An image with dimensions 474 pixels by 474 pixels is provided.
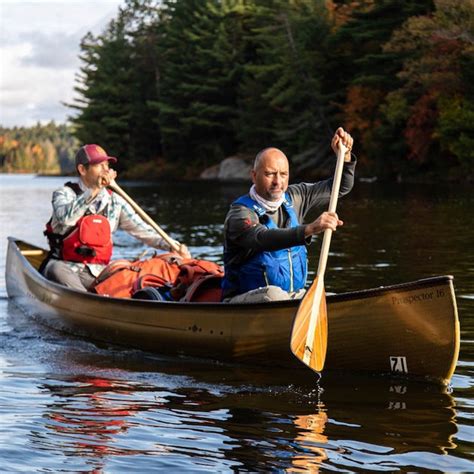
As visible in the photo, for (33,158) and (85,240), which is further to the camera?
(33,158)

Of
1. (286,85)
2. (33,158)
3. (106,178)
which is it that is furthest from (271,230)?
(33,158)

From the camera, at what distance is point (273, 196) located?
6.91m

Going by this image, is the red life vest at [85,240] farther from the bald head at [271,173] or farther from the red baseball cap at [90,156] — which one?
the bald head at [271,173]

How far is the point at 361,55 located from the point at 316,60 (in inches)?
94.4

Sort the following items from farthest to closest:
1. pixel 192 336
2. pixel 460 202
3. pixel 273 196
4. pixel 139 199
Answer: pixel 139 199 → pixel 460 202 → pixel 192 336 → pixel 273 196

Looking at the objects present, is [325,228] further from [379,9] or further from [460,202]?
[379,9]

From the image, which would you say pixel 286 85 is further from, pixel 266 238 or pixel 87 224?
pixel 266 238

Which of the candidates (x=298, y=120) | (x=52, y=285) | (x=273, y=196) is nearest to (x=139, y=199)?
(x=298, y=120)

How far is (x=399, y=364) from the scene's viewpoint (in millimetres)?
6695

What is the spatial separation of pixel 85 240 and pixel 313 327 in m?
3.23

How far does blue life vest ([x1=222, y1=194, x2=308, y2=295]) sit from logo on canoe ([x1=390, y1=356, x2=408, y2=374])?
37.1 inches

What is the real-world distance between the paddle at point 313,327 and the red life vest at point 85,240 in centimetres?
305

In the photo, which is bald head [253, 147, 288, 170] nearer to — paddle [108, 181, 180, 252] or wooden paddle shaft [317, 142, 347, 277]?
wooden paddle shaft [317, 142, 347, 277]

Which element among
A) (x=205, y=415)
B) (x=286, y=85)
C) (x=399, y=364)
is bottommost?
(x=205, y=415)
